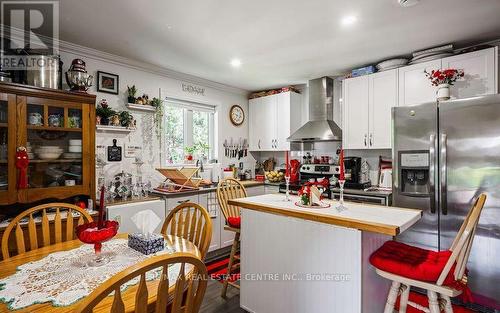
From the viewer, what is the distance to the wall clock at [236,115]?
4.37m

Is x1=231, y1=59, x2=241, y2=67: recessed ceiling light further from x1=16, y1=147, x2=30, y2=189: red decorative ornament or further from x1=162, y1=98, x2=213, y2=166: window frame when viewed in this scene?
x1=16, y1=147, x2=30, y2=189: red decorative ornament

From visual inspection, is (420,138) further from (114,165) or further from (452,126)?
(114,165)

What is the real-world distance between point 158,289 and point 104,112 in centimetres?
253

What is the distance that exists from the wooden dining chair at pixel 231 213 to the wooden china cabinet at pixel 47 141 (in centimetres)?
124

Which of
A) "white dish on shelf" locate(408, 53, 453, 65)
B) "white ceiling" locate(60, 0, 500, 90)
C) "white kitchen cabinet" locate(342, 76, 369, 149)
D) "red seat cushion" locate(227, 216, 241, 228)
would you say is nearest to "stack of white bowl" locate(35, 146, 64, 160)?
"white ceiling" locate(60, 0, 500, 90)

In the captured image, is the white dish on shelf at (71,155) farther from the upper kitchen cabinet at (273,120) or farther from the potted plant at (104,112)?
the upper kitchen cabinet at (273,120)

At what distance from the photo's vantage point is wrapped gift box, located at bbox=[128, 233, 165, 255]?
4.72 feet

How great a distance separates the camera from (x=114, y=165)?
3.01 metres

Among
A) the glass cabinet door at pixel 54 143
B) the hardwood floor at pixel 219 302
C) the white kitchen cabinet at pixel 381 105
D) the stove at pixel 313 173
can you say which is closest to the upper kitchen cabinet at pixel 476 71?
the white kitchen cabinet at pixel 381 105

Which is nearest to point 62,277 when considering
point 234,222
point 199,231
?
point 199,231

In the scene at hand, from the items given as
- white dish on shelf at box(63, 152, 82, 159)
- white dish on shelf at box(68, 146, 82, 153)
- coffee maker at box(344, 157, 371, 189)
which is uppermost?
white dish on shelf at box(68, 146, 82, 153)

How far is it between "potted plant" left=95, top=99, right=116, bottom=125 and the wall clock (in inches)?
74.7

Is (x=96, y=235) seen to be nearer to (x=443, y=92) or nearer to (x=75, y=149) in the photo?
(x=75, y=149)

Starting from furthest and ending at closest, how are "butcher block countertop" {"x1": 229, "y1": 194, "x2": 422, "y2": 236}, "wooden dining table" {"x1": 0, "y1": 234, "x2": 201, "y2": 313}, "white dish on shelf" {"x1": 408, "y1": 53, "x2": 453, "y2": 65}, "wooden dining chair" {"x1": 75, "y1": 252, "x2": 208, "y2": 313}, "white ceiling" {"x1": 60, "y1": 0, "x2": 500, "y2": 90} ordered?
"white dish on shelf" {"x1": 408, "y1": 53, "x2": 453, "y2": 65} < "white ceiling" {"x1": 60, "y1": 0, "x2": 500, "y2": 90} < "butcher block countertop" {"x1": 229, "y1": 194, "x2": 422, "y2": 236} < "wooden dining table" {"x1": 0, "y1": 234, "x2": 201, "y2": 313} < "wooden dining chair" {"x1": 75, "y1": 252, "x2": 208, "y2": 313}
